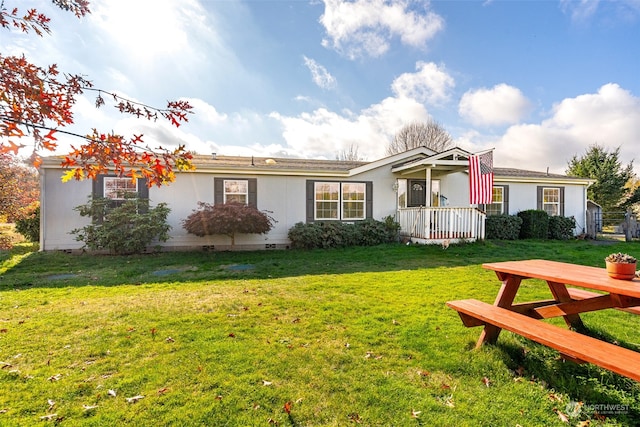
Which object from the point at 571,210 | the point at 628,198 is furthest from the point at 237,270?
the point at 628,198

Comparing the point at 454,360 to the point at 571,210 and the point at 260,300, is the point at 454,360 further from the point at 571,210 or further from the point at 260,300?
the point at 571,210

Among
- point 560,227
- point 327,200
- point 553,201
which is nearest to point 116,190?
point 327,200

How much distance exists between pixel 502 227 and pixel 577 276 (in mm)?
10694

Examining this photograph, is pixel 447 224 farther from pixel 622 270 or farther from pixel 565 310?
pixel 622 270

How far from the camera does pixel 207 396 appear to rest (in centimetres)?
221

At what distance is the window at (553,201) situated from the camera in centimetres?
1340

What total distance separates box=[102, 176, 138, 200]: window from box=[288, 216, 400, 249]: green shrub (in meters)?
5.26

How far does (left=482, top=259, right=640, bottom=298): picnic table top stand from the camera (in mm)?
2143

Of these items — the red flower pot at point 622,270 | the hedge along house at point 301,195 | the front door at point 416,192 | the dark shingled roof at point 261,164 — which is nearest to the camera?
the red flower pot at point 622,270

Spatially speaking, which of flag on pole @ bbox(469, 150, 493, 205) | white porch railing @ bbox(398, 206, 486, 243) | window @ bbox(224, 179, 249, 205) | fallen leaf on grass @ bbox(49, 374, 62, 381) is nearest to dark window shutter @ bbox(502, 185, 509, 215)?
white porch railing @ bbox(398, 206, 486, 243)

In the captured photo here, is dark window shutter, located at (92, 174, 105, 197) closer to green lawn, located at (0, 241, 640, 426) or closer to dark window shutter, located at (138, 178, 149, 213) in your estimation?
dark window shutter, located at (138, 178, 149, 213)

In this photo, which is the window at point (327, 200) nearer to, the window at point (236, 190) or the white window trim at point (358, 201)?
the white window trim at point (358, 201)

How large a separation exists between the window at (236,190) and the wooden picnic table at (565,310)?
333 inches

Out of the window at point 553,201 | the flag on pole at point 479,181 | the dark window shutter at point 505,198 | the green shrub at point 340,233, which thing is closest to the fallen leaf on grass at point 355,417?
the green shrub at point 340,233
